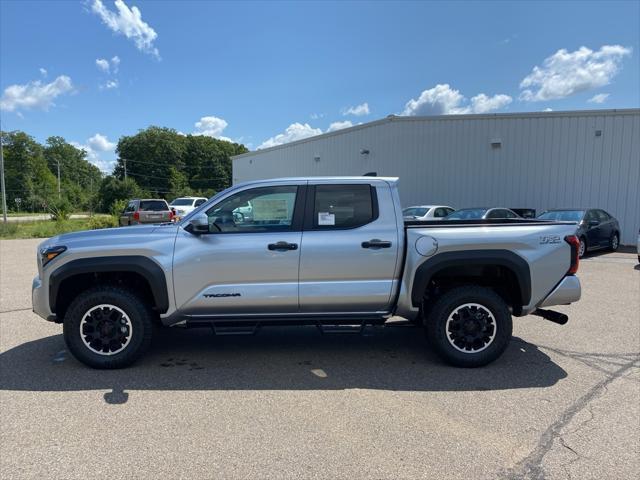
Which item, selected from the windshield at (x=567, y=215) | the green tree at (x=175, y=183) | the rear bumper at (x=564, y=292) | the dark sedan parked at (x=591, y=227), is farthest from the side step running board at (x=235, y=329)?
the green tree at (x=175, y=183)

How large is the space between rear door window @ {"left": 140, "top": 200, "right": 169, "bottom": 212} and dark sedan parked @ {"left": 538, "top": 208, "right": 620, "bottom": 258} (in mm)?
16586

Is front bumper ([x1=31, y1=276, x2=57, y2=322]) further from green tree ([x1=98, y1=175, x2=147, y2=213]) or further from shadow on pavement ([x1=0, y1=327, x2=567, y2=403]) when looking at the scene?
green tree ([x1=98, y1=175, x2=147, y2=213])

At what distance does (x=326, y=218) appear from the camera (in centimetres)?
443

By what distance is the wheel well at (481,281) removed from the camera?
14.7ft

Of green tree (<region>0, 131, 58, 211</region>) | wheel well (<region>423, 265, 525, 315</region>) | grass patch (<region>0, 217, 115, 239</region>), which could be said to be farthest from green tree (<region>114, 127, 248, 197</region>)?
wheel well (<region>423, 265, 525, 315</region>)

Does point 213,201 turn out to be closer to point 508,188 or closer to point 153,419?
point 153,419

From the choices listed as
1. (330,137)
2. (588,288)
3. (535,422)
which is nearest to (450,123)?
(330,137)

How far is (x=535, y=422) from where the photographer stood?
3357 millimetres

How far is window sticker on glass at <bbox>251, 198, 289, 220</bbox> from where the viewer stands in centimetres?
446

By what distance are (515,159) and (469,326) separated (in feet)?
54.2

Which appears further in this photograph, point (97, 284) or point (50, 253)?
point (97, 284)

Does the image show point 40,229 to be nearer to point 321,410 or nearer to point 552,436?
point 321,410

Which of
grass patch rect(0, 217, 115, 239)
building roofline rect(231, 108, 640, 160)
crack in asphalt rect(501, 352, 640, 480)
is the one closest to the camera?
crack in asphalt rect(501, 352, 640, 480)

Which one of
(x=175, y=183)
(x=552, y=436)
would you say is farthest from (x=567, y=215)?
(x=175, y=183)
